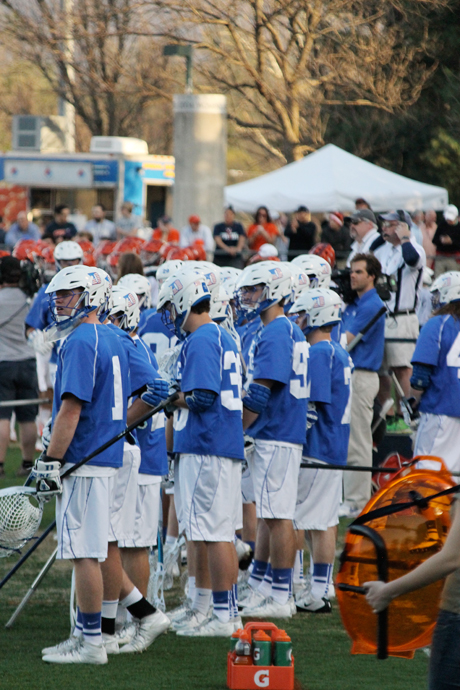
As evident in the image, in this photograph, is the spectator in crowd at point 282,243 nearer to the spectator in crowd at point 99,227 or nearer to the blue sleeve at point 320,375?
the spectator in crowd at point 99,227

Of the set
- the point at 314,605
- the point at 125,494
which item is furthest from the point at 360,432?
the point at 125,494

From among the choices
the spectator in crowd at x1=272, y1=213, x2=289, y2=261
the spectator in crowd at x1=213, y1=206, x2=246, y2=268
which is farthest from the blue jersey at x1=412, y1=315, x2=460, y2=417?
the spectator in crowd at x1=213, y1=206, x2=246, y2=268

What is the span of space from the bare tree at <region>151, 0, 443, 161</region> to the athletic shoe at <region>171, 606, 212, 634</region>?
46.5 feet

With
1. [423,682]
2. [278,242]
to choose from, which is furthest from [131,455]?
[278,242]

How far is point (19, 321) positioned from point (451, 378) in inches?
196

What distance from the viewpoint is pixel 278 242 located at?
66.5 ft

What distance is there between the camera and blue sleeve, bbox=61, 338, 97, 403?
18.1 ft

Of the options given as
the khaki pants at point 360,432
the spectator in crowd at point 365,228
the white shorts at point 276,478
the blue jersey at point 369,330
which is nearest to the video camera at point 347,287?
the blue jersey at point 369,330

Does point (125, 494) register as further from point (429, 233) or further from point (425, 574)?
point (429, 233)

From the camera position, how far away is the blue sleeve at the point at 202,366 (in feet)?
20.1

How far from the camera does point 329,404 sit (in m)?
7.33

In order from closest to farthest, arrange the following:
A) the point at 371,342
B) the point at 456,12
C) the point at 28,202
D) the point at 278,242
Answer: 1. the point at 371,342
2. the point at 456,12
3. the point at 278,242
4. the point at 28,202

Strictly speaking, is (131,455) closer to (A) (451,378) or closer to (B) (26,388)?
(A) (451,378)

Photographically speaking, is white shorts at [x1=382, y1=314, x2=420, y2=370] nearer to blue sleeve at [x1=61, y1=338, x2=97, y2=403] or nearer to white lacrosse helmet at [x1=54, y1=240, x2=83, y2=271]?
white lacrosse helmet at [x1=54, y1=240, x2=83, y2=271]
